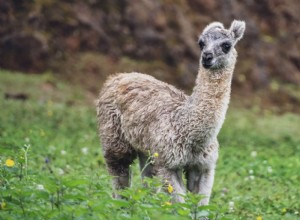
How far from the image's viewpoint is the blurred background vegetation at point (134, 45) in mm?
20781

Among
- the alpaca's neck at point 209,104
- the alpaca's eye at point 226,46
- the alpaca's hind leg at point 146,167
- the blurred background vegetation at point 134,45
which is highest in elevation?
the blurred background vegetation at point 134,45

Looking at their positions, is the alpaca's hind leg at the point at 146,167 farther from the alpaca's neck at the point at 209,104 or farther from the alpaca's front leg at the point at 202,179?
the alpaca's neck at the point at 209,104

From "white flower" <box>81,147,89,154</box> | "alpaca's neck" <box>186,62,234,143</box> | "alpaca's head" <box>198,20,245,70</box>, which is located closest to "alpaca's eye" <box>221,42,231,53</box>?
"alpaca's head" <box>198,20,245,70</box>

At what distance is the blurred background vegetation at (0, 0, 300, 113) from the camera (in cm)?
2078

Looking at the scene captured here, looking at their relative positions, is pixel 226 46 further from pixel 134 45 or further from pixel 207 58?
pixel 134 45

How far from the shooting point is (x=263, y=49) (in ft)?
84.1

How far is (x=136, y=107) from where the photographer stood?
9.06 m

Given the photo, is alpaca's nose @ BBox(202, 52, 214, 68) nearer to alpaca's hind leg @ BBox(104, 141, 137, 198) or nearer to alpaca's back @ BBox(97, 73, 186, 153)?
alpaca's back @ BBox(97, 73, 186, 153)

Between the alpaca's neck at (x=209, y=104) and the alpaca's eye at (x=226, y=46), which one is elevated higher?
the alpaca's eye at (x=226, y=46)

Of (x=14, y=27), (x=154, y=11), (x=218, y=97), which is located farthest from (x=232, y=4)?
(x=218, y=97)

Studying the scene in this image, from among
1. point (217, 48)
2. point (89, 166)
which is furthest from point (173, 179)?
point (89, 166)

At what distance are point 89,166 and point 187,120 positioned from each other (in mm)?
3394

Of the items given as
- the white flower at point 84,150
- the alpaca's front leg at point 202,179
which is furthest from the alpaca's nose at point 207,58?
the white flower at point 84,150

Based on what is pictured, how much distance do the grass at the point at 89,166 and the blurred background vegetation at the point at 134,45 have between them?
39.5 inches
